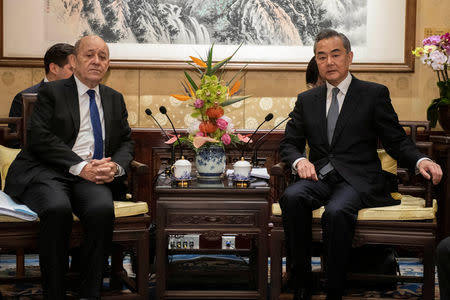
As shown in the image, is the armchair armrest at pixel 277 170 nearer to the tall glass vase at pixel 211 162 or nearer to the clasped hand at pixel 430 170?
the tall glass vase at pixel 211 162

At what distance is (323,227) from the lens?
2701 mm

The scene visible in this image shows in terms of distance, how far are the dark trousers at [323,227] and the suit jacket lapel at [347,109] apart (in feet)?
1.04

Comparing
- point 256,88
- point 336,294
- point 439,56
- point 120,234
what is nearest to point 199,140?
point 120,234

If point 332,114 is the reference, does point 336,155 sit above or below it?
below

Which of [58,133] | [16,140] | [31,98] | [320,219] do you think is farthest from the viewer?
[16,140]

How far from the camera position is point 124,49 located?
405cm

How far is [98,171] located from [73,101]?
0.48m

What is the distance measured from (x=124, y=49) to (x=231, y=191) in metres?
1.76

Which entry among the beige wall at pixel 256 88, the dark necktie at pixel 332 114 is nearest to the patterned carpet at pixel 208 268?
the dark necktie at pixel 332 114

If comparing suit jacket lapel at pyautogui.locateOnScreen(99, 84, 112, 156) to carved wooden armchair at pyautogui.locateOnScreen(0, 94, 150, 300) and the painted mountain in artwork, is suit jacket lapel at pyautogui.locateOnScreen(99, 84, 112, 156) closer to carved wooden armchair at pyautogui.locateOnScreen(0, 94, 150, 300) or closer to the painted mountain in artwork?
carved wooden armchair at pyautogui.locateOnScreen(0, 94, 150, 300)

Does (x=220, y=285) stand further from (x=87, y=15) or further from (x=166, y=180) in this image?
(x=87, y=15)

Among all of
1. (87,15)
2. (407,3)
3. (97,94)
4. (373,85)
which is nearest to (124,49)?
(87,15)

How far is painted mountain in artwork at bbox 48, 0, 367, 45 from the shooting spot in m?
4.01

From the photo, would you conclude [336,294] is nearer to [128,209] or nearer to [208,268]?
[208,268]
